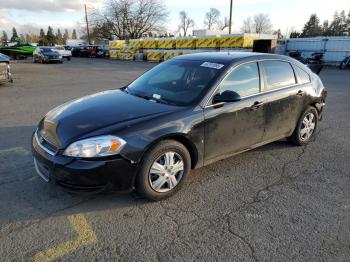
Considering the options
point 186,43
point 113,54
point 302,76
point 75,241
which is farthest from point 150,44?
point 75,241

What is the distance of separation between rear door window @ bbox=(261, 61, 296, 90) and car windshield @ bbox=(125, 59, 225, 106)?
0.85 m

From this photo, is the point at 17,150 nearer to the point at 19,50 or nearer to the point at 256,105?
the point at 256,105

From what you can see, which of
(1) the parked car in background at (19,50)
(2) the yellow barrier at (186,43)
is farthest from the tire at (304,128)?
(1) the parked car in background at (19,50)

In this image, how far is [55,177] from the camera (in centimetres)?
296

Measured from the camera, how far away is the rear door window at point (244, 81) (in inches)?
149

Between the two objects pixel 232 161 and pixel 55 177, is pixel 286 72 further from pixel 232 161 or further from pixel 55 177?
pixel 55 177

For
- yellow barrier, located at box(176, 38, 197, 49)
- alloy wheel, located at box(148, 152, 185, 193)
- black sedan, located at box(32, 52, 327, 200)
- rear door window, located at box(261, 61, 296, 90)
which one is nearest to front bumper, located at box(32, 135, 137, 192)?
black sedan, located at box(32, 52, 327, 200)

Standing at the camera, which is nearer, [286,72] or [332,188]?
[332,188]

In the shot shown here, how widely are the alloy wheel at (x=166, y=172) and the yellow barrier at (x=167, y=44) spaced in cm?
2939

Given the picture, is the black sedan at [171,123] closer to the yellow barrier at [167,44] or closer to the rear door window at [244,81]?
the rear door window at [244,81]

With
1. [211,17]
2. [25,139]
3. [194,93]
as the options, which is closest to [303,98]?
[194,93]

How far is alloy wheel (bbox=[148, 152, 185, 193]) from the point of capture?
3.21 m

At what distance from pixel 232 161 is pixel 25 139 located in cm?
363

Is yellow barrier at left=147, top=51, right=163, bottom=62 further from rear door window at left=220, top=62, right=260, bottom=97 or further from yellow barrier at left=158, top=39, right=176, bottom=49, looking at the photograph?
rear door window at left=220, top=62, right=260, bottom=97
